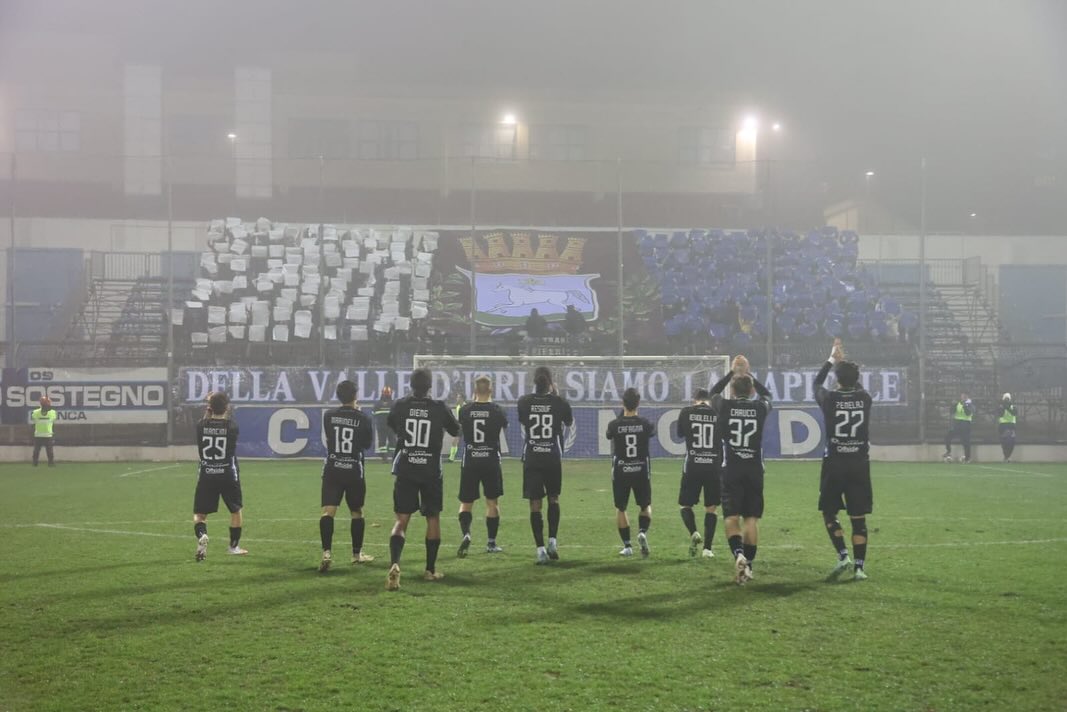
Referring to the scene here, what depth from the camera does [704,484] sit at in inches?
502

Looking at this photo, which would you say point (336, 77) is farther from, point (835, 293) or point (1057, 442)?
point (1057, 442)

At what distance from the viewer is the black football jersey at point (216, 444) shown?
12.6 m

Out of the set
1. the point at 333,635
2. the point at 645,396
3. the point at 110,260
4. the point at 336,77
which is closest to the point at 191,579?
the point at 333,635

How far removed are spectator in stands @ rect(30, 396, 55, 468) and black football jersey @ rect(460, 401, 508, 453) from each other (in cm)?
1972

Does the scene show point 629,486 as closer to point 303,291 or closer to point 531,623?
point 531,623

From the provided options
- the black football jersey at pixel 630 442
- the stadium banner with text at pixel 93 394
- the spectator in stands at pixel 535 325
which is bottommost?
the black football jersey at pixel 630 442

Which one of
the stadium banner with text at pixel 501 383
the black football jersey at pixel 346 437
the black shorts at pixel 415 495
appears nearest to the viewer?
the black shorts at pixel 415 495

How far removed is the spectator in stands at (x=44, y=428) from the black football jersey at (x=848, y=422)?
23.2 m

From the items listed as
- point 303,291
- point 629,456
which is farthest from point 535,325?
→ point 629,456

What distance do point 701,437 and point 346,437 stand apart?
421 cm

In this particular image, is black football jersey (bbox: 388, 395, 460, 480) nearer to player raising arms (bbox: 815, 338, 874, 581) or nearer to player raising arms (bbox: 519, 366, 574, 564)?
player raising arms (bbox: 519, 366, 574, 564)

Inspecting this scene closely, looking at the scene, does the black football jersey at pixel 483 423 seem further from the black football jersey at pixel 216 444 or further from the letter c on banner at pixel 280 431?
the letter c on banner at pixel 280 431

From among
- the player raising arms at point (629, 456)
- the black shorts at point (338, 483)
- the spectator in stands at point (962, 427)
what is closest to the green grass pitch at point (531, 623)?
the player raising arms at point (629, 456)

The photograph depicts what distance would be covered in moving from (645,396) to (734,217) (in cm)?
934
